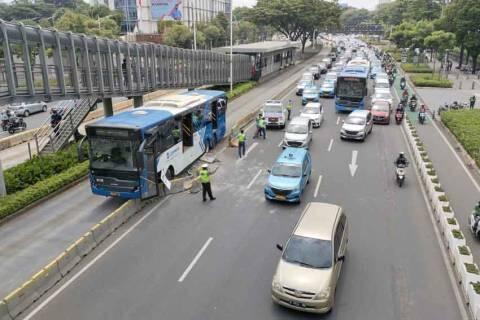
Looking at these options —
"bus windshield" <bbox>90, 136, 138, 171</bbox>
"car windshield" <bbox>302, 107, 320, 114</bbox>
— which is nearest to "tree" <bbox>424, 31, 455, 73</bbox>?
"car windshield" <bbox>302, 107, 320, 114</bbox>

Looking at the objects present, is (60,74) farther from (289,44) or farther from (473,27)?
(473,27)

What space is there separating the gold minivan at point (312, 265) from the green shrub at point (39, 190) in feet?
36.5

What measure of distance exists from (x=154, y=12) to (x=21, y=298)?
4336 inches

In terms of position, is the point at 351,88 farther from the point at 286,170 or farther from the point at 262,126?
the point at 286,170

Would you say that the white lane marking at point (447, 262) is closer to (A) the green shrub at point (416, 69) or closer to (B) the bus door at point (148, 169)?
(B) the bus door at point (148, 169)

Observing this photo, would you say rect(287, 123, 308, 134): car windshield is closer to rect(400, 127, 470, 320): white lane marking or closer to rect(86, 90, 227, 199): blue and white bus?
rect(86, 90, 227, 199): blue and white bus

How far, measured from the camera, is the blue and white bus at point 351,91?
1393 inches

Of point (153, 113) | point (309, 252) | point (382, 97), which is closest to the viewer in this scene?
point (309, 252)

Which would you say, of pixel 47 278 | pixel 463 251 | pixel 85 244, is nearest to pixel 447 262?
pixel 463 251

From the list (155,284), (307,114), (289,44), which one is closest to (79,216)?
(155,284)

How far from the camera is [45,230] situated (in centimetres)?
1542

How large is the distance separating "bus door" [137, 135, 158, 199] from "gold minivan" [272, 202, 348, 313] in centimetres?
673

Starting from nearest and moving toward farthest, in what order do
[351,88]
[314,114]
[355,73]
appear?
1. [314,114]
2. [351,88]
3. [355,73]

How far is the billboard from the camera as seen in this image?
110 metres
